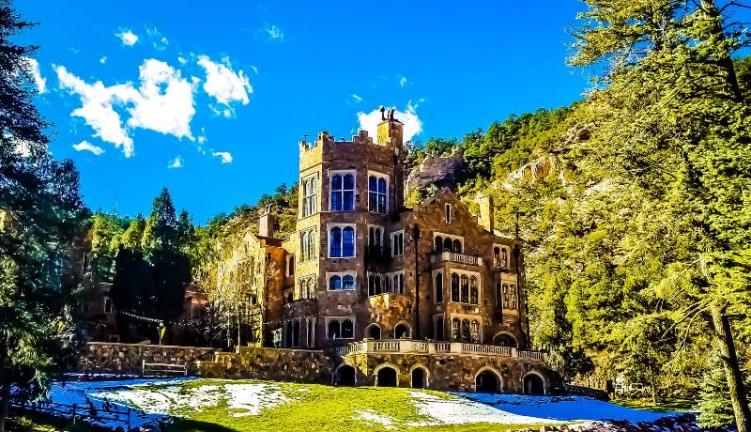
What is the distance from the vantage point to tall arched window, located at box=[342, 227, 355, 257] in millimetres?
55531

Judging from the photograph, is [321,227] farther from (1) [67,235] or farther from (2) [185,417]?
(1) [67,235]

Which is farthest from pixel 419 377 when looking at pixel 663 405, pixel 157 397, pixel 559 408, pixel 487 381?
pixel 663 405

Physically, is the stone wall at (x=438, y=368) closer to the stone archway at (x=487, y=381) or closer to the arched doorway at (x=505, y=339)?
the stone archway at (x=487, y=381)

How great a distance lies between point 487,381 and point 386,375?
703 cm

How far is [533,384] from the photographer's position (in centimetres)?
5288

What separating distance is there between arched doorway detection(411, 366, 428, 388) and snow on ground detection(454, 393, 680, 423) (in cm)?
294

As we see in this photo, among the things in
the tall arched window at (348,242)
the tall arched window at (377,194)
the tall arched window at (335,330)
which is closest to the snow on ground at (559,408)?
the tall arched window at (335,330)

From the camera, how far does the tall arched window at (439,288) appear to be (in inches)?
2140

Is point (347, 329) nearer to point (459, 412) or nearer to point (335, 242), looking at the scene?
point (335, 242)

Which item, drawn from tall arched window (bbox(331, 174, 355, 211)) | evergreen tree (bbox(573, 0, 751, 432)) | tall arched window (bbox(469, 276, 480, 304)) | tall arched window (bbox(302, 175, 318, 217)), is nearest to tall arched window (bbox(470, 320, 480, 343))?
tall arched window (bbox(469, 276, 480, 304))

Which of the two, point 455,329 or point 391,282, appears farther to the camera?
point 391,282

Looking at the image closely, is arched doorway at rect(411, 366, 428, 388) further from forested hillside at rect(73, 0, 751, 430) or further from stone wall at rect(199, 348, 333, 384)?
forested hillside at rect(73, 0, 751, 430)

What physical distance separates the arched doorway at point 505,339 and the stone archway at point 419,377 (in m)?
10.1

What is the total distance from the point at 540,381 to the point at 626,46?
33.1 m
